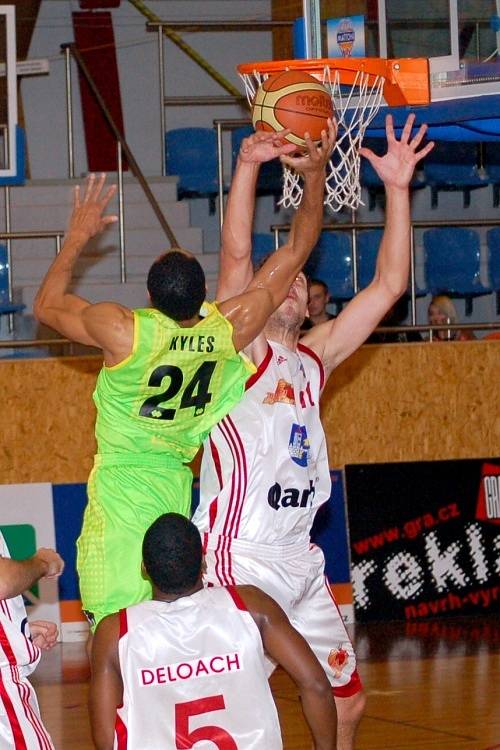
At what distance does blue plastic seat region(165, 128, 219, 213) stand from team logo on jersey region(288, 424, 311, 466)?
7.91 metres

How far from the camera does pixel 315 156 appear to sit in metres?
5.24

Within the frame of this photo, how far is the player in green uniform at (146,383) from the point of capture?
181 inches

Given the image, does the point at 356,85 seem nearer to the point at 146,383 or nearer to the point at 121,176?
the point at 146,383

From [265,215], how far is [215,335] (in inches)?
334

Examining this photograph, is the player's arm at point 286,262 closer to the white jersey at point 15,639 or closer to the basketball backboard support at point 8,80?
the white jersey at point 15,639

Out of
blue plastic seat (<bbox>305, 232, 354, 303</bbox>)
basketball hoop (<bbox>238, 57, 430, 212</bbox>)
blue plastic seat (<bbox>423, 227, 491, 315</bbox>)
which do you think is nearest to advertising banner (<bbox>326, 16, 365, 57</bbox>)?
basketball hoop (<bbox>238, 57, 430, 212</bbox>)

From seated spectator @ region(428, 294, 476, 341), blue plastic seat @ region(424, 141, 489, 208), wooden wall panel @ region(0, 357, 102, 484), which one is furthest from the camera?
blue plastic seat @ region(424, 141, 489, 208)

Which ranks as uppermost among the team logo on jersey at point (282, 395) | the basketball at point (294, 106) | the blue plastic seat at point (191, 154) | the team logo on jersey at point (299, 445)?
the blue plastic seat at point (191, 154)

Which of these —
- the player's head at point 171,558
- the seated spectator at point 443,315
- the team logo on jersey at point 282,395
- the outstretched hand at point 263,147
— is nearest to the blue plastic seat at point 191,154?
the seated spectator at point 443,315

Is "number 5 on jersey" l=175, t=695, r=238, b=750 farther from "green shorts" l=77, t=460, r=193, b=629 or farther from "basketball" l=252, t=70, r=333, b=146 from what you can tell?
"basketball" l=252, t=70, r=333, b=146

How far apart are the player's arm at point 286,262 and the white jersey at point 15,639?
1.43 m

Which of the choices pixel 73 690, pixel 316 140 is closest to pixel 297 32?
pixel 316 140

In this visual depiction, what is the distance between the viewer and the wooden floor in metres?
6.15

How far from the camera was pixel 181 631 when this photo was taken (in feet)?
11.7
